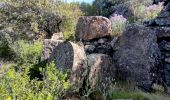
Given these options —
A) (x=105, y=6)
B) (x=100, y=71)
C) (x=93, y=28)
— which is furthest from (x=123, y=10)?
(x=100, y=71)

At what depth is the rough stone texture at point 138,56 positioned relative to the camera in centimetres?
1187

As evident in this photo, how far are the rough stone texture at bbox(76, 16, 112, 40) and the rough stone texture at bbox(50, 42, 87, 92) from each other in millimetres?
1754

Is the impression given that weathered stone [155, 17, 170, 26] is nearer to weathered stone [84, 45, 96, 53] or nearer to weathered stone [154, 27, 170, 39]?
weathered stone [154, 27, 170, 39]

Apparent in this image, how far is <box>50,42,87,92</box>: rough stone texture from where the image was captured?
1114 cm

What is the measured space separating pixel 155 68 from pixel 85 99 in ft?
8.23

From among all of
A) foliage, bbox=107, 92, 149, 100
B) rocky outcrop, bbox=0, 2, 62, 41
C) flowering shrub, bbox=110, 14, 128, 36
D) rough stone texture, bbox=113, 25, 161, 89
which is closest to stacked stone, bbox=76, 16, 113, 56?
flowering shrub, bbox=110, 14, 128, 36

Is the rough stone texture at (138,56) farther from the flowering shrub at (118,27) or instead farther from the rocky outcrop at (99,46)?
the flowering shrub at (118,27)

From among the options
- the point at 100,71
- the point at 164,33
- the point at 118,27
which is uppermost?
the point at 118,27

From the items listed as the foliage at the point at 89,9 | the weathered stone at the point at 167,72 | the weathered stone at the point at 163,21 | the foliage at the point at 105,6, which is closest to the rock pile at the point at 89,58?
the weathered stone at the point at 167,72

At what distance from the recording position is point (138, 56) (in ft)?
39.8

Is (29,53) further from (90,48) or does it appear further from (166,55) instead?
(166,55)

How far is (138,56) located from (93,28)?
2279 mm

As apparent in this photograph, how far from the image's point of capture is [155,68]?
12.0m

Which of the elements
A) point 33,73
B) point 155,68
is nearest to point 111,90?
point 155,68
